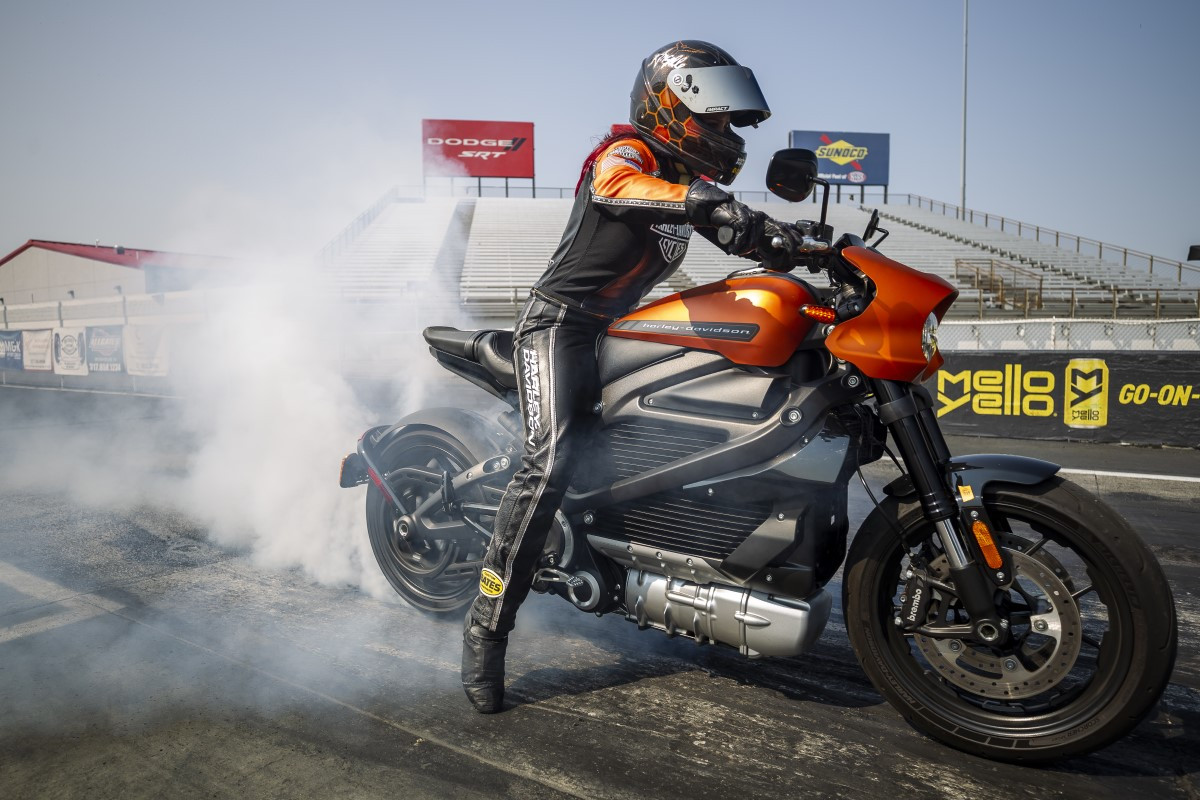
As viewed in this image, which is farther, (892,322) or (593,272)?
(593,272)

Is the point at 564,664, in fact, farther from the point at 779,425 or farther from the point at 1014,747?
the point at 1014,747

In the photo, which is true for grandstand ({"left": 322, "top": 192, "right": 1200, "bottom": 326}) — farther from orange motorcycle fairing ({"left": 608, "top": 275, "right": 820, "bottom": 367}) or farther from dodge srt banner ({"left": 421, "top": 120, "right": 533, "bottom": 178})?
orange motorcycle fairing ({"left": 608, "top": 275, "right": 820, "bottom": 367})

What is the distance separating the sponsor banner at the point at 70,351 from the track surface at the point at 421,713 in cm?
1855

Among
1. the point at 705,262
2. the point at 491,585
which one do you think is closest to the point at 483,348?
the point at 491,585

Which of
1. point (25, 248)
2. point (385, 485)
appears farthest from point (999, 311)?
point (25, 248)

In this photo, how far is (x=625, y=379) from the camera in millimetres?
2924

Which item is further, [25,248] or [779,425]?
[25,248]

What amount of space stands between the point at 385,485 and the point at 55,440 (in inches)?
310

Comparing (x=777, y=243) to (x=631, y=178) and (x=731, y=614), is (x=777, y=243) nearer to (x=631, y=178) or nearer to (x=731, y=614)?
(x=631, y=178)

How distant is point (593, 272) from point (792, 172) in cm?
74

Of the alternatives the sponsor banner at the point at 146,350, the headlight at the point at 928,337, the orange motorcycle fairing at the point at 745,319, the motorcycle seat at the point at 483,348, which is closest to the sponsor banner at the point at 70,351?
the sponsor banner at the point at 146,350

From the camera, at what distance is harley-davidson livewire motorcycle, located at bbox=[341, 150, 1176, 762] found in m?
2.38

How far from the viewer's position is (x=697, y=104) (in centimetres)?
266

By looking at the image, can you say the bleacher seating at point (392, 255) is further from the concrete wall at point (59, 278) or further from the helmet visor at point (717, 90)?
the concrete wall at point (59, 278)
